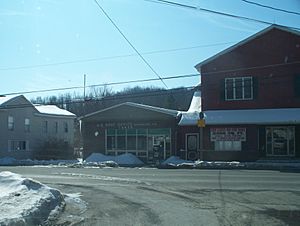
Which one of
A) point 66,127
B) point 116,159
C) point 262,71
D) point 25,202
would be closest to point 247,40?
point 262,71

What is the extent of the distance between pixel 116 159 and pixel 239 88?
10813 mm

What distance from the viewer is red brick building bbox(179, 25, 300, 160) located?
113ft

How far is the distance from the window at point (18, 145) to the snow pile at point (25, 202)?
35.4 m

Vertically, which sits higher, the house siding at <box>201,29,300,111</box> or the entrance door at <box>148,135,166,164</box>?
the house siding at <box>201,29,300,111</box>

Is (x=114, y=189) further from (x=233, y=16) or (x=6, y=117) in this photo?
(x=6, y=117)

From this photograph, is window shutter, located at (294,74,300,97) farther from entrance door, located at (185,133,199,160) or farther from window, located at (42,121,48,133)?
window, located at (42,121,48,133)

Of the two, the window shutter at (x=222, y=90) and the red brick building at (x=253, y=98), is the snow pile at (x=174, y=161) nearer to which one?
the red brick building at (x=253, y=98)

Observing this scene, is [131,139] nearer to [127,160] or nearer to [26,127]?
[127,160]

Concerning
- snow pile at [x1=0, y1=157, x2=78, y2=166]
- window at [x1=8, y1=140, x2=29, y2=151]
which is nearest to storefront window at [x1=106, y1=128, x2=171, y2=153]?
snow pile at [x1=0, y1=157, x2=78, y2=166]

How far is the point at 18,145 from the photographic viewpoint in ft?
165

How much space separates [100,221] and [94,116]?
31.3m

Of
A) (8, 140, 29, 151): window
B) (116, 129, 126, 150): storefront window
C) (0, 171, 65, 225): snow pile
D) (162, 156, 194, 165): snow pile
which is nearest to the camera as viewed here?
(0, 171, 65, 225): snow pile

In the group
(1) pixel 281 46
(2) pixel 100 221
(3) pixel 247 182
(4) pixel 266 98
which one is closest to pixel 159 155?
(4) pixel 266 98

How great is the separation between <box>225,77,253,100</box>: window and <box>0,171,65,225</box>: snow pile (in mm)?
23771
